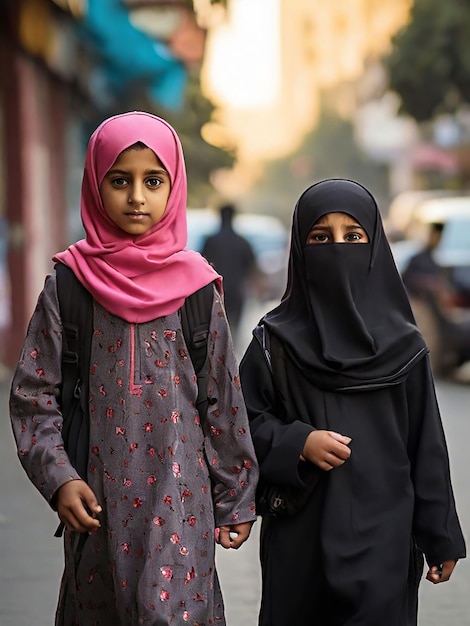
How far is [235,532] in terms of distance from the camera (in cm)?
362

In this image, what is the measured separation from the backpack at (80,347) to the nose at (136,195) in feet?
0.81

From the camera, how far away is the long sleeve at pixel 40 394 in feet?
11.5

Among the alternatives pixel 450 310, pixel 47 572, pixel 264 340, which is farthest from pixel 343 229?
pixel 450 310

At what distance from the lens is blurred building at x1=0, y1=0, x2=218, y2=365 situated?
13.8 meters

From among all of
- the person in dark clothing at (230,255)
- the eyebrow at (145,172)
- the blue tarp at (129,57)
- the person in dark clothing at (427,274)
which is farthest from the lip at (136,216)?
the blue tarp at (129,57)

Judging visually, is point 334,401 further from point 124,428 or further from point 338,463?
point 124,428

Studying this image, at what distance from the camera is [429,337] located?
546 inches

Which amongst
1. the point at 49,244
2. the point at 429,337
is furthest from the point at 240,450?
the point at 49,244

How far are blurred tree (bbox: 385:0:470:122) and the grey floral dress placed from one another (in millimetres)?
19413

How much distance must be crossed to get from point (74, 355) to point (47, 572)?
9.24ft

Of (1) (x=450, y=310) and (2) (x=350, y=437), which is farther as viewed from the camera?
(1) (x=450, y=310)

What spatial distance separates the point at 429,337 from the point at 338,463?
10.2 m

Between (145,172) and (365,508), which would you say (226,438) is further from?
(145,172)

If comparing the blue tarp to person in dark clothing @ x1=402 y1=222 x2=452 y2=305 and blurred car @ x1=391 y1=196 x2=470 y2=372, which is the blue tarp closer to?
blurred car @ x1=391 y1=196 x2=470 y2=372
